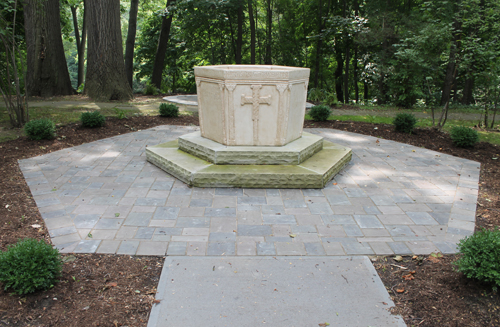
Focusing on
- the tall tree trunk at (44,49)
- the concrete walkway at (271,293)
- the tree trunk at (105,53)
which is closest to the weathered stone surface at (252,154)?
the concrete walkway at (271,293)

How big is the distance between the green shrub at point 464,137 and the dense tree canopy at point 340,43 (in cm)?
137

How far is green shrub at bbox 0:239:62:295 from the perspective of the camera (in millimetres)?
2879

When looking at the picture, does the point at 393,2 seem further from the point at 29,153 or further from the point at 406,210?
the point at 29,153

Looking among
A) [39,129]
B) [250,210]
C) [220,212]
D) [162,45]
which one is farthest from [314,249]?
[162,45]

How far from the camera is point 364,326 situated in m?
2.75

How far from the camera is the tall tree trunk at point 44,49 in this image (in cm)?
1262

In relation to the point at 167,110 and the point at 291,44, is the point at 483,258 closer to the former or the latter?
the point at 167,110

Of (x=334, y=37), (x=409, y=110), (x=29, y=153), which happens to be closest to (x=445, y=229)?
(x=29, y=153)

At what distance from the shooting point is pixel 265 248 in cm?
383

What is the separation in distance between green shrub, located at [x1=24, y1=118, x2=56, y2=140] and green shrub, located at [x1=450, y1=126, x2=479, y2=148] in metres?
9.32

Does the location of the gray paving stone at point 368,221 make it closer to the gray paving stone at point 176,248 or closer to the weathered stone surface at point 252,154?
the weathered stone surface at point 252,154

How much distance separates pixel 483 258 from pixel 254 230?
2.35m

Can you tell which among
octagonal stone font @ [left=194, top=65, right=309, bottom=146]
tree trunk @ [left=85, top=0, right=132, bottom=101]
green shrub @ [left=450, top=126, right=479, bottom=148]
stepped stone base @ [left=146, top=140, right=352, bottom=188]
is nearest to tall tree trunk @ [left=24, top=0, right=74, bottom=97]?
tree trunk @ [left=85, top=0, right=132, bottom=101]

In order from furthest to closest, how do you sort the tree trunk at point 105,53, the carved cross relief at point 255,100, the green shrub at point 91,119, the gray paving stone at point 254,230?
the tree trunk at point 105,53
the green shrub at point 91,119
the carved cross relief at point 255,100
the gray paving stone at point 254,230
